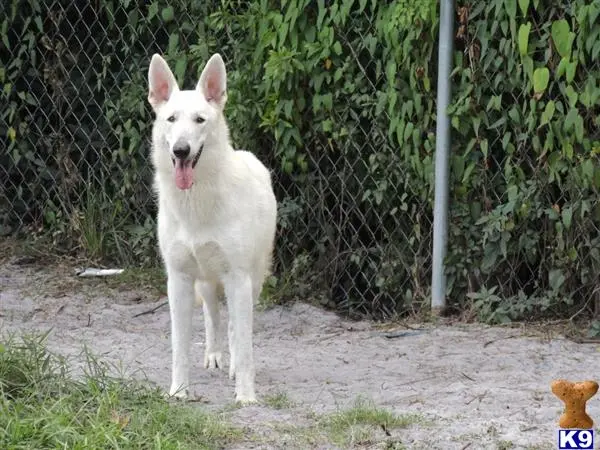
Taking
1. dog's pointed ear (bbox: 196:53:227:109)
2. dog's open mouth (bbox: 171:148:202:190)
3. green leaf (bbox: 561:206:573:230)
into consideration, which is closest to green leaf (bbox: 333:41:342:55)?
green leaf (bbox: 561:206:573:230)

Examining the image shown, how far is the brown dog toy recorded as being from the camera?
3801 millimetres

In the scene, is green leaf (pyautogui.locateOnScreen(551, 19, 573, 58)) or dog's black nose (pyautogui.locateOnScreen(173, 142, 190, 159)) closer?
dog's black nose (pyautogui.locateOnScreen(173, 142, 190, 159))

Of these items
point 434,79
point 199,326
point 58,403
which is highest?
point 434,79

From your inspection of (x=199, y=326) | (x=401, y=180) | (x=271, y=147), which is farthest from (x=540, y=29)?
(x=199, y=326)

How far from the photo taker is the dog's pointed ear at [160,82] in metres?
5.80

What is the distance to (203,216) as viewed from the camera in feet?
18.7

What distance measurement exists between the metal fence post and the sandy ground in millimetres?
268

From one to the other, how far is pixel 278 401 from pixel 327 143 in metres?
2.68

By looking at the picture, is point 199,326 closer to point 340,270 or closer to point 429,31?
point 340,270

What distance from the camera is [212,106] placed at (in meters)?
5.79

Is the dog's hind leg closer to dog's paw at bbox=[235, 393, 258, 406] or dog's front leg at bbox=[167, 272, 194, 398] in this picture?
dog's front leg at bbox=[167, 272, 194, 398]

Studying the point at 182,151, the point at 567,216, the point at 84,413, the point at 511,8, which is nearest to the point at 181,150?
the point at 182,151

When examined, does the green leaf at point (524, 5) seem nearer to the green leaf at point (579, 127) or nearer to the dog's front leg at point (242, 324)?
the green leaf at point (579, 127)

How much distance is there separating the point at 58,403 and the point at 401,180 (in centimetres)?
337
